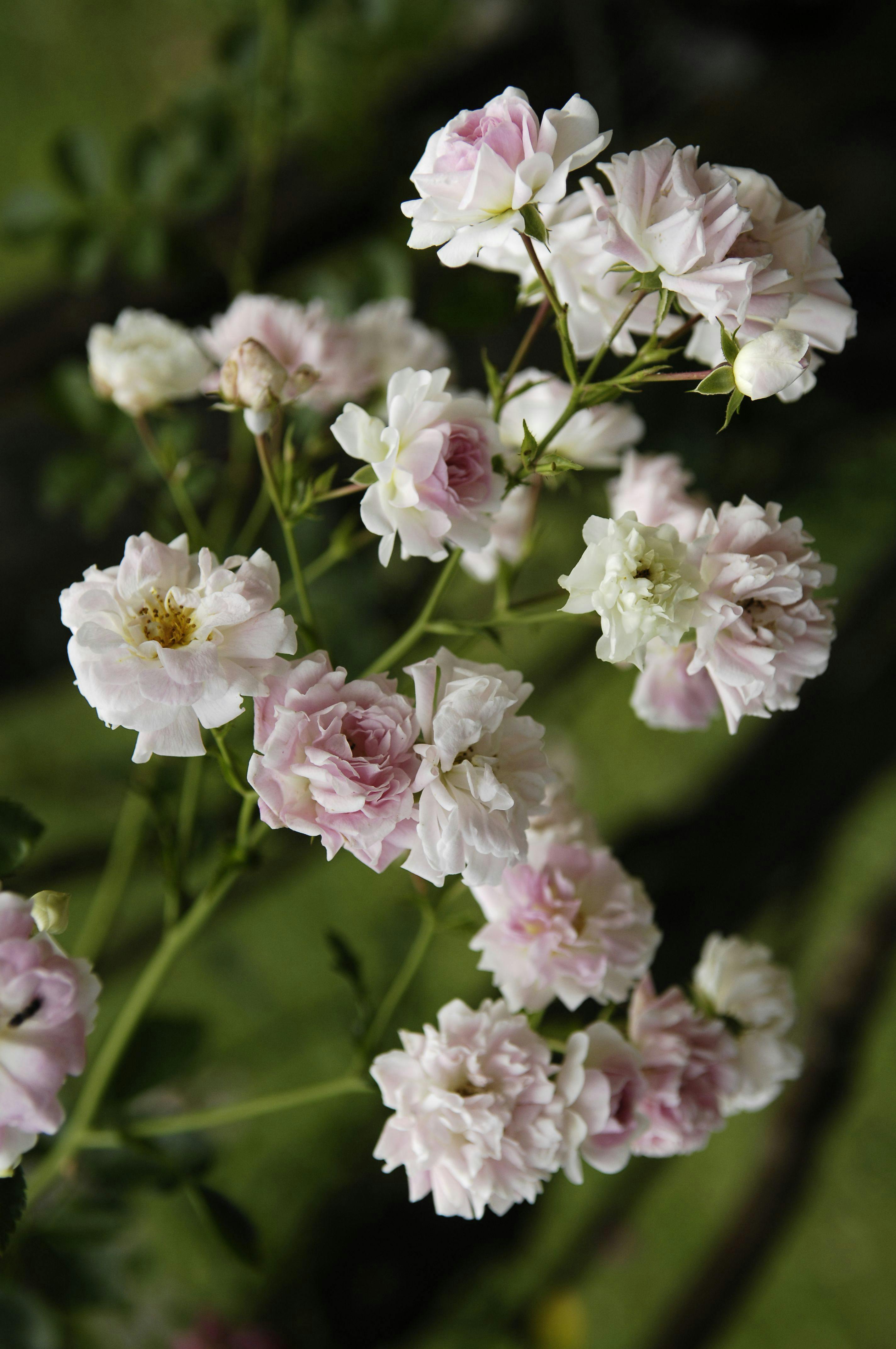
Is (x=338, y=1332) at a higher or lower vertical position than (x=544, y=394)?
lower

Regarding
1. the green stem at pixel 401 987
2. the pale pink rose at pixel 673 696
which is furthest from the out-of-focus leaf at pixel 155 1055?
the pale pink rose at pixel 673 696

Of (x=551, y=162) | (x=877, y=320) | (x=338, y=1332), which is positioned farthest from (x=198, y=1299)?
(x=877, y=320)

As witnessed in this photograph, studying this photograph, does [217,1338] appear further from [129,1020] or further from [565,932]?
[565,932]

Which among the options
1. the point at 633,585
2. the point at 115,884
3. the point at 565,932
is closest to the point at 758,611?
the point at 633,585

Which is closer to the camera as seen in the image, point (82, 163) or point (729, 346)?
point (729, 346)

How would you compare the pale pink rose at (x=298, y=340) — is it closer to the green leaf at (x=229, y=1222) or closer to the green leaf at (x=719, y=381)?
the green leaf at (x=719, y=381)

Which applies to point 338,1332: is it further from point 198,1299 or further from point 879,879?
point 879,879
